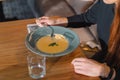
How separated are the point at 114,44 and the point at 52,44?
32 cm

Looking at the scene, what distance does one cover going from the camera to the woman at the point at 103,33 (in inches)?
46.4

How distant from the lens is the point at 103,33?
144 centimetres

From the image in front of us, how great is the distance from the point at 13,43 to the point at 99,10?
21.1 inches

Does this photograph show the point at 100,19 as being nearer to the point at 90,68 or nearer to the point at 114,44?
the point at 114,44

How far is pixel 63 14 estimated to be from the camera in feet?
7.16

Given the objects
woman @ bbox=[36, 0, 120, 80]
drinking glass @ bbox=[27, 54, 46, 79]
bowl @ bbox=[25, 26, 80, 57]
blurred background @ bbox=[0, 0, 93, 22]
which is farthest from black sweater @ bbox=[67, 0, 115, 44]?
blurred background @ bbox=[0, 0, 93, 22]

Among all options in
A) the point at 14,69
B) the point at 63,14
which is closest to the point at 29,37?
the point at 14,69

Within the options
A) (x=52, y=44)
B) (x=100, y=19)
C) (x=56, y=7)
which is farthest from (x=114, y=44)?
(x=56, y=7)

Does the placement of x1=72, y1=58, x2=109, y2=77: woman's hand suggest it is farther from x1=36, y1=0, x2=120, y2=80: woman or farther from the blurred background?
the blurred background

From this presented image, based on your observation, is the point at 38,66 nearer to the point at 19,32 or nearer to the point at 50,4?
the point at 19,32

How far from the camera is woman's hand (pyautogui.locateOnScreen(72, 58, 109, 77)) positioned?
3.78 feet

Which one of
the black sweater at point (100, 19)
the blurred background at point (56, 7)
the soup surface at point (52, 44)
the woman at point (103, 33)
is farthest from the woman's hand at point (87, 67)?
the blurred background at point (56, 7)

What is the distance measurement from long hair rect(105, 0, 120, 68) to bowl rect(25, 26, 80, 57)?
0.60ft

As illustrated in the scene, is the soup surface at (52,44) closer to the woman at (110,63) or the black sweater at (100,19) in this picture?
the woman at (110,63)
